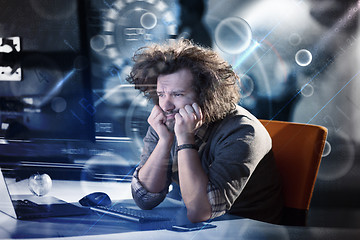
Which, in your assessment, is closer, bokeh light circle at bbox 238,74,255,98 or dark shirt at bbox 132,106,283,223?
dark shirt at bbox 132,106,283,223

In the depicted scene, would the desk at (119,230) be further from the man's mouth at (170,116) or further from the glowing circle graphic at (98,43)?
the glowing circle graphic at (98,43)

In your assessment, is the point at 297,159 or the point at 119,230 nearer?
the point at 119,230

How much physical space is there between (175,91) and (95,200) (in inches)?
10.5

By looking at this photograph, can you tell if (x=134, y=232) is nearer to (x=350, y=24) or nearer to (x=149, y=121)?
(x=149, y=121)

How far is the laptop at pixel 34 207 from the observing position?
1.94ft

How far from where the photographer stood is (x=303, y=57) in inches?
28.3

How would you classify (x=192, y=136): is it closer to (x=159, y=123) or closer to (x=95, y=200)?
(x=159, y=123)

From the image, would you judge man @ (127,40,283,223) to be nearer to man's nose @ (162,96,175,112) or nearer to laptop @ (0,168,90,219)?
man's nose @ (162,96,175,112)

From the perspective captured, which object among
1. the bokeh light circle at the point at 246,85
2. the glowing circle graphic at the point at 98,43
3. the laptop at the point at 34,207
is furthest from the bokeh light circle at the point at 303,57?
the laptop at the point at 34,207

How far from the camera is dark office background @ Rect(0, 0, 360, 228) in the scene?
641 millimetres

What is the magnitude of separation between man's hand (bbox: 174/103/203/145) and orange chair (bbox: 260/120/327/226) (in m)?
0.25

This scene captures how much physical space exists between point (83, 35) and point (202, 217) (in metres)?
0.45

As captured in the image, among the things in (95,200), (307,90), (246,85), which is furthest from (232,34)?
(95,200)

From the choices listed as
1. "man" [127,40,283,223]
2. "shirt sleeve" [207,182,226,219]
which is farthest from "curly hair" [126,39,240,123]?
"shirt sleeve" [207,182,226,219]
